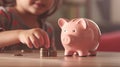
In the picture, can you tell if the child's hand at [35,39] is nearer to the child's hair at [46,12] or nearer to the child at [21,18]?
the child at [21,18]

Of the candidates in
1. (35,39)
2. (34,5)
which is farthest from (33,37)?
(34,5)

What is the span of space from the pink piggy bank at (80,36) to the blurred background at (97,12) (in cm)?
100

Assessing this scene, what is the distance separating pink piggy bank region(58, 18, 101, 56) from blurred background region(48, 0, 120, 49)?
997 millimetres

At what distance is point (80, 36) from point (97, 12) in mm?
1086

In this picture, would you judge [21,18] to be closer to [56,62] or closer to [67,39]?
[67,39]

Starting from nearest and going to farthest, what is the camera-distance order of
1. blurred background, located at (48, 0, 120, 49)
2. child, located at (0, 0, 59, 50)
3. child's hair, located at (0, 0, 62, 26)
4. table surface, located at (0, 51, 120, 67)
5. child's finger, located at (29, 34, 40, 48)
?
1. table surface, located at (0, 51, 120, 67)
2. child's finger, located at (29, 34, 40, 48)
3. child, located at (0, 0, 59, 50)
4. child's hair, located at (0, 0, 62, 26)
5. blurred background, located at (48, 0, 120, 49)

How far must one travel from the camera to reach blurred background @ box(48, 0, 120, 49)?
1.64 m

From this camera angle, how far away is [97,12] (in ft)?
5.46

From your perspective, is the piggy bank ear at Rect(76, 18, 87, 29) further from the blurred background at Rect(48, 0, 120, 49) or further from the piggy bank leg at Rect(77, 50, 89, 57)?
the blurred background at Rect(48, 0, 120, 49)

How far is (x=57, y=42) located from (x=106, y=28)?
12.8 inches

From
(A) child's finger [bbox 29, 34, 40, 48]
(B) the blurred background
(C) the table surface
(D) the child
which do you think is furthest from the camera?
(B) the blurred background

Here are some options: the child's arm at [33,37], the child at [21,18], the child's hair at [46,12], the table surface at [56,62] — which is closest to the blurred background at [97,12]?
the child's hair at [46,12]

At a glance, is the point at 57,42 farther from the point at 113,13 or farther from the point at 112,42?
the point at 113,13

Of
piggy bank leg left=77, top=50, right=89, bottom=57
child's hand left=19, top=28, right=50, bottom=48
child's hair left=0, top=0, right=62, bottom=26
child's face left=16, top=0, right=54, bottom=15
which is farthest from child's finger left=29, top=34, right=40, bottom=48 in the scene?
child's hair left=0, top=0, right=62, bottom=26
